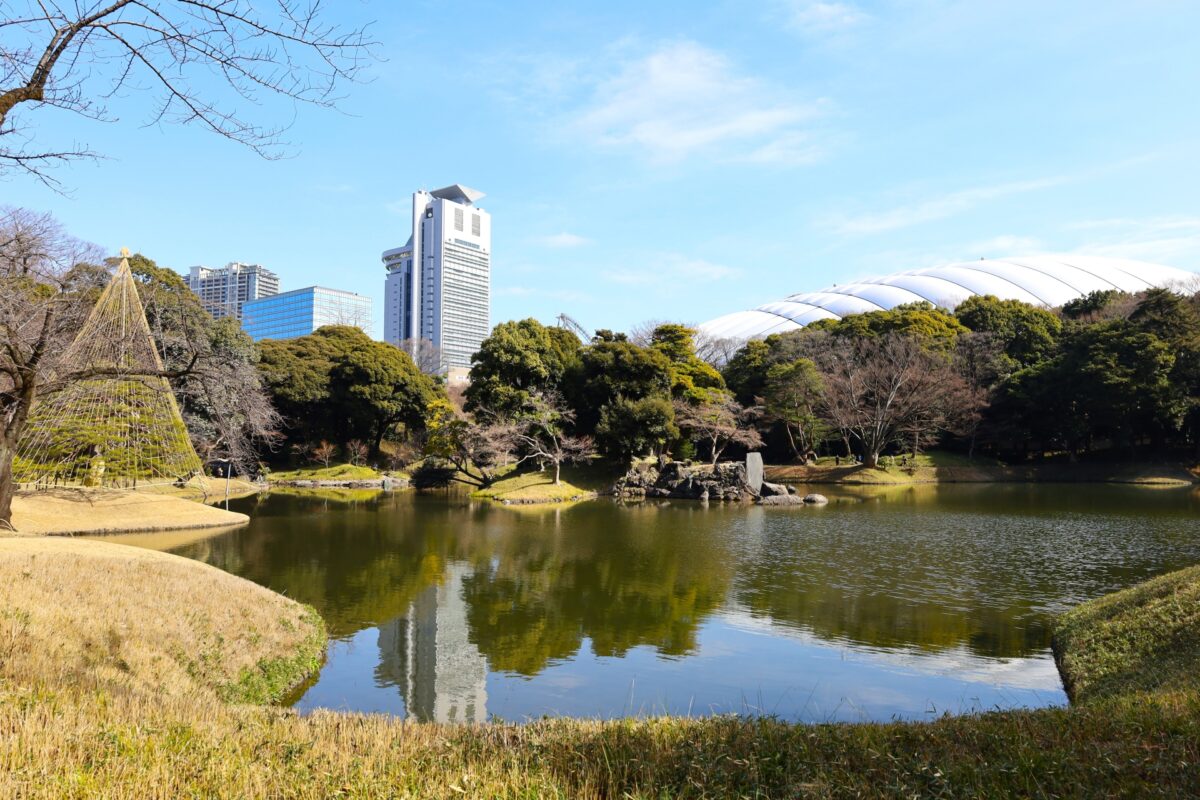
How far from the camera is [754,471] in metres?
27.9

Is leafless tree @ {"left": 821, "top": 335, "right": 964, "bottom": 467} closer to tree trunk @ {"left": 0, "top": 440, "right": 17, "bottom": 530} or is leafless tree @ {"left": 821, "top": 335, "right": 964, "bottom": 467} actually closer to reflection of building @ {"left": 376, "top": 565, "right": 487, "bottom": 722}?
reflection of building @ {"left": 376, "top": 565, "right": 487, "bottom": 722}

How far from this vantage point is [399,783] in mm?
3123

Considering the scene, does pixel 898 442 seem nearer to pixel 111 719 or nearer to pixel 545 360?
pixel 545 360

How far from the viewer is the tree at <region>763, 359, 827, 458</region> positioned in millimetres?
34094

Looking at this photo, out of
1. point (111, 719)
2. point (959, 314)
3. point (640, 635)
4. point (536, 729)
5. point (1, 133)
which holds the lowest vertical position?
point (640, 635)

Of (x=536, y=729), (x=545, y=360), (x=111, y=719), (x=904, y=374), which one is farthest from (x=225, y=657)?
(x=904, y=374)

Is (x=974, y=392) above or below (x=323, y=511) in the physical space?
above

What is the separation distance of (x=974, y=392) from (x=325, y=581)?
107ft

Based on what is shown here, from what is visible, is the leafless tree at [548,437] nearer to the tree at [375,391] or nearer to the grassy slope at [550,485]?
the grassy slope at [550,485]

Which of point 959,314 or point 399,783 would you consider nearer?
point 399,783

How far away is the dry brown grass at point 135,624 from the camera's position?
528cm

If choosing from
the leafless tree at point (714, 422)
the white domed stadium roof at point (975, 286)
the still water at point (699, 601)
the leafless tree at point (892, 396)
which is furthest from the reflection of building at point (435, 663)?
the white domed stadium roof at point (975, 286)

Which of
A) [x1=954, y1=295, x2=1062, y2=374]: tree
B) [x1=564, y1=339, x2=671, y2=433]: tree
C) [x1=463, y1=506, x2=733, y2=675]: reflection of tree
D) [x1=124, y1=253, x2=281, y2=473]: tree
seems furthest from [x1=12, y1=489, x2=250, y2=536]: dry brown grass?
[x1=954, y1=295, x2=1062, y2=374]: tree

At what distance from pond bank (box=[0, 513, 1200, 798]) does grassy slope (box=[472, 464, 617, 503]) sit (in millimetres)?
21760
